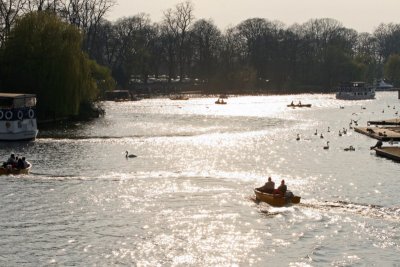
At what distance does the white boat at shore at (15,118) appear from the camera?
7369 centimetres

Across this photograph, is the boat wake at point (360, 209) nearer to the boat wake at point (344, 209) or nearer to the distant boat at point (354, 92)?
the boat wake at point (344, 209)

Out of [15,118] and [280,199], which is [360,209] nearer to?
[280,199]

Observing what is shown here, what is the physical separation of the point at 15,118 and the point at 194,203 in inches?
1421

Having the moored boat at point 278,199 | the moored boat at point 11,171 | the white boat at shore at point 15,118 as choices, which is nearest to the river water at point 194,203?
the moored boat at point 278,199

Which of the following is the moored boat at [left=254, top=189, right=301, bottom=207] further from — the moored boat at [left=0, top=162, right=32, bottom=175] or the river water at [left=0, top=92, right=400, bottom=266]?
the moored boat at [left=0, top=162, right=32, bottom=175]

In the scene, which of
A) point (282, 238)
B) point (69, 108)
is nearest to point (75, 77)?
point (69, 108)

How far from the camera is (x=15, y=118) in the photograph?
2923 inches

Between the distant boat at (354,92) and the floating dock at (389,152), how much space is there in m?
106

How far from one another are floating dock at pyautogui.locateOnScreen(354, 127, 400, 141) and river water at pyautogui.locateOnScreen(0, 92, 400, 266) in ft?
5.26

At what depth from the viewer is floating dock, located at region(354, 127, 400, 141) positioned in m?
78.2

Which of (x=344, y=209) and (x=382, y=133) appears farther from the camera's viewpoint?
(x=382, y=133)

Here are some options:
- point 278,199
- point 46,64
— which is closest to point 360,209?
point 278,199

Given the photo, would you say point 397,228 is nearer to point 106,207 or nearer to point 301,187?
point 301,187

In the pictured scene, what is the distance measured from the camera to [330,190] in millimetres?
48344
